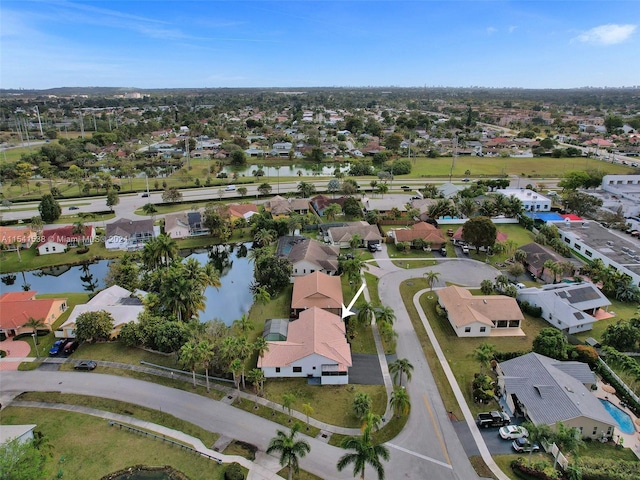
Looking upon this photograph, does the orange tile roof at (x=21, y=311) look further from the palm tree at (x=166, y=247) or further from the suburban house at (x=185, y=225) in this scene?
the suburban house at (x=185, y=225)

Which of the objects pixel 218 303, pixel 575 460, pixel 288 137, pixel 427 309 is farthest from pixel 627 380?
pixel 288 137

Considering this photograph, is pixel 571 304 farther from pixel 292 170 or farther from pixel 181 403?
pixel 292 170

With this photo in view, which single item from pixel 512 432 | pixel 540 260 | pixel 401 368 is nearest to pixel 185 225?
pixel 401 368

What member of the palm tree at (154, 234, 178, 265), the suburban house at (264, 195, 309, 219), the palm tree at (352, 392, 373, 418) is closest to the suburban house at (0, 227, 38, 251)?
the palm tree at (154, 234, 178, 265)

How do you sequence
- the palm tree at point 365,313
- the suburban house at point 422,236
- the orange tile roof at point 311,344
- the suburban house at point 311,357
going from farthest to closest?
the suburban house at point 422,236 < the palm tree at point 365,313 < the orange tile roof at point 311,344 < the suburban house at point 311,357

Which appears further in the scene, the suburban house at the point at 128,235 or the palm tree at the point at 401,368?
the suburban house at the point at 128,235

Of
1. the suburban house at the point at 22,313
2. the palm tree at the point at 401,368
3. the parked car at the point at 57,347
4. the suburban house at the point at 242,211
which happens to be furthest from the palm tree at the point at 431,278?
the suburban house at the point at 22,313
